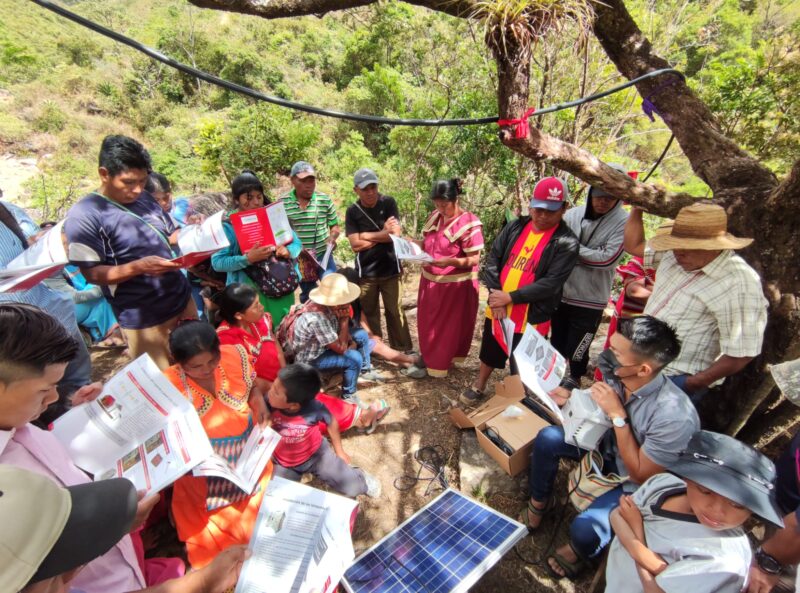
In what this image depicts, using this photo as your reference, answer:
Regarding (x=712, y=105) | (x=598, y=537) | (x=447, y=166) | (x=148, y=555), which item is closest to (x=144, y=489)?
(x=148, y=555)

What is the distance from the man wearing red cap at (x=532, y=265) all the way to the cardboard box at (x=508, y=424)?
14.3 inches

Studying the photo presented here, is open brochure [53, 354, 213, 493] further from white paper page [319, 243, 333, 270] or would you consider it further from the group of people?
white paper page [319, 243, 333, 270]

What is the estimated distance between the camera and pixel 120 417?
1633 millimetres

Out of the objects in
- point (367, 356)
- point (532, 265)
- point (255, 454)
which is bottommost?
point (367, 356)

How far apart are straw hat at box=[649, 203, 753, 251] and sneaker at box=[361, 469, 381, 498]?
92.9 inches

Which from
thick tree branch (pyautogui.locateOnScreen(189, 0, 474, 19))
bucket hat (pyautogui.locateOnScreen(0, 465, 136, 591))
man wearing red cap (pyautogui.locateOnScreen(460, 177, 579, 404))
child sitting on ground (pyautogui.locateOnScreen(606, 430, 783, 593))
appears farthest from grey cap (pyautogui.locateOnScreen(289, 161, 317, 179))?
child sitting on ground (pyautogui.locateOnScreen(606, 430, 783, 593))

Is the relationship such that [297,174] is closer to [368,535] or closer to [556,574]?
[368,535]

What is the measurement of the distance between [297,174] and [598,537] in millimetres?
3459

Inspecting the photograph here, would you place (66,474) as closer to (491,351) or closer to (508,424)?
(508,424)

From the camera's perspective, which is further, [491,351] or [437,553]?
[491,351]

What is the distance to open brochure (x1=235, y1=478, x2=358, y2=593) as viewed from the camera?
165cm

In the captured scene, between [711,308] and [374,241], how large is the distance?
2630 mm

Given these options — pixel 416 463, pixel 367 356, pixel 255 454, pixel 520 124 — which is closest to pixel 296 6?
pixel 520 124

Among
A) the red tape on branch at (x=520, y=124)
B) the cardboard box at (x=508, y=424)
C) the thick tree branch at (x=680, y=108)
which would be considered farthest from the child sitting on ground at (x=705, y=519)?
the thick tree branch at (x=680, y=108)
